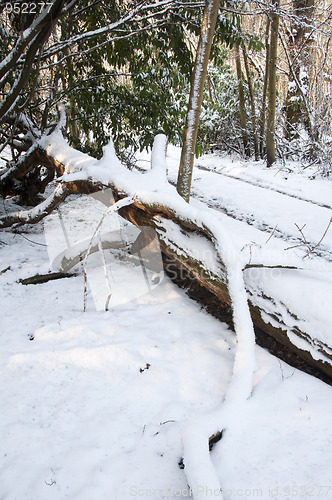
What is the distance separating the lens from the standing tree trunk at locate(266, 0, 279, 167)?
19.4 ft

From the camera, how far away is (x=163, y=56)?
4.14 meters

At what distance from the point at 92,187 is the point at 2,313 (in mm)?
1377

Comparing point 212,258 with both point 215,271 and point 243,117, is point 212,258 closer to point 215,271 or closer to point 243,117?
point 215,271

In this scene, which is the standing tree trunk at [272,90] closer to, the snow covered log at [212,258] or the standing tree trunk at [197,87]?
the standing tree trunk at [197,87]

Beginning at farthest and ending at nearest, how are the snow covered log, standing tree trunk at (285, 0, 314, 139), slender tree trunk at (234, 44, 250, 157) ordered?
slender tree trunk at (234, 44, 250, 157), standing tree trunk at (285, 0, 314, 139), the snow covered log

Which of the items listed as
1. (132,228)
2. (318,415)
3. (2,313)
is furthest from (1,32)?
(318,415)

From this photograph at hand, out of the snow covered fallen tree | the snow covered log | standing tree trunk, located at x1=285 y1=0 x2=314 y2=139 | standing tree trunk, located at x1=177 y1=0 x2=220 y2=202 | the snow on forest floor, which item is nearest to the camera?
the snow on forest floor

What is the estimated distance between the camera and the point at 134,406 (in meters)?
1.73

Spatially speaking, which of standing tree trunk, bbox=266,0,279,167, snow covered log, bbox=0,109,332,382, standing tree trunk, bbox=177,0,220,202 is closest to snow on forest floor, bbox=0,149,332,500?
snow covered log, bbox=0,109,332,382

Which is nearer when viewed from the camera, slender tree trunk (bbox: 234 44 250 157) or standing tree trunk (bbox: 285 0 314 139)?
standing tree trunk (bbox: 285 0 314 139)

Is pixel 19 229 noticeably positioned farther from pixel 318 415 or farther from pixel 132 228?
pixel 318 415

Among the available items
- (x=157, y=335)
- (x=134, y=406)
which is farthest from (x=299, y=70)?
(x=134, y=406)

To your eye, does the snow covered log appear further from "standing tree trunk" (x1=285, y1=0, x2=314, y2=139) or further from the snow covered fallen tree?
"standing tree trunk" (x1=285, y1=0, x2=314, y2=139)

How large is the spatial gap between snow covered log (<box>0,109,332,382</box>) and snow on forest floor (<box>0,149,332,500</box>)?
0.24 meters
